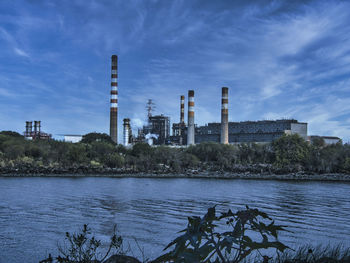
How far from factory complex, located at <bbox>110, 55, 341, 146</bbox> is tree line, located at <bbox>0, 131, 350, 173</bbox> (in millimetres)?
7841

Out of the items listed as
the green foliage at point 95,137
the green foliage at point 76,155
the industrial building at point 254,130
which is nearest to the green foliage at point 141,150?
the green foliage at point 76,155

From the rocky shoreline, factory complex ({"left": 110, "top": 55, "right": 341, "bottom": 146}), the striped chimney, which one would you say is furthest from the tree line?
the striped chimney

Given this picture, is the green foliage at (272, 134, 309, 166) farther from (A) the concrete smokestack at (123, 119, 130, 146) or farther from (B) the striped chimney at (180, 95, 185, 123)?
(A) the concrete smokestack at (123, 119, 130, 146)

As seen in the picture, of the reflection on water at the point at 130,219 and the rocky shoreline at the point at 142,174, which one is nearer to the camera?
the reflection on water at the point at 130,219

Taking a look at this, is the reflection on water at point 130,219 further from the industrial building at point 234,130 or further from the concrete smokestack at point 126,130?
the concrete smokestack at point 126,130

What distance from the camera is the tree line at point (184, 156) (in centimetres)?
5359

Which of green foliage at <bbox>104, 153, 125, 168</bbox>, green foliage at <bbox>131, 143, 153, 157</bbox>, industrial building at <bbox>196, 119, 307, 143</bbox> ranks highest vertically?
industrial building at <bbox>196, 119, 307, 143</bbox>

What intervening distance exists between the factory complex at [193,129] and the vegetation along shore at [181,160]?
7.92m

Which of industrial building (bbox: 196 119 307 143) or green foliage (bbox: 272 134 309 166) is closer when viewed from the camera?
green foliage (bbox: 272 134 309 166)

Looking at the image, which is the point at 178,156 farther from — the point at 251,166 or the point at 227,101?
the point at 227,101

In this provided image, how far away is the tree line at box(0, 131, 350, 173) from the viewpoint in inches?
2110

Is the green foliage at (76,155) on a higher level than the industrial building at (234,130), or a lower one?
lower

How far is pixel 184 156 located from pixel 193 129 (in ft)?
46.1

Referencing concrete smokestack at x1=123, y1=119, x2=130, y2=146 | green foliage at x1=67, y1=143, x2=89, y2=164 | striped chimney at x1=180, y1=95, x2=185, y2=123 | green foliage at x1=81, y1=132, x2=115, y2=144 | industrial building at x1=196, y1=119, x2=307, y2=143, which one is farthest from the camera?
striped chimney at x1=180, y1=95, x2=185, y2=123
